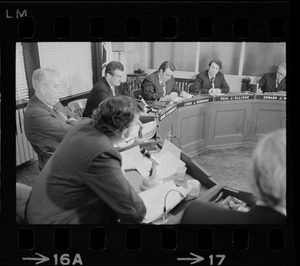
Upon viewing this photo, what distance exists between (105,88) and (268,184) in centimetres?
102

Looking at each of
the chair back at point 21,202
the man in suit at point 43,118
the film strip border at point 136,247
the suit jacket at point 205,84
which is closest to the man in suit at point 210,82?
the suit jacket at point 205,84

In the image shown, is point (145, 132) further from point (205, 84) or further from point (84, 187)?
point (205, 84)

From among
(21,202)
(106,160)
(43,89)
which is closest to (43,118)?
(43,89)

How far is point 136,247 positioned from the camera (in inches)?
48.1

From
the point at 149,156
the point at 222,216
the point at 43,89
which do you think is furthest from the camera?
the point at 149,156

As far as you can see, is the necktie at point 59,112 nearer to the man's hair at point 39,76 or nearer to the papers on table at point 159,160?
the man's hair at point 39,76

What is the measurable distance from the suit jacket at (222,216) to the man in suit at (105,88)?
29.3 inches

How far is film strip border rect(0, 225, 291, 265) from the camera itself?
3.97 ft
